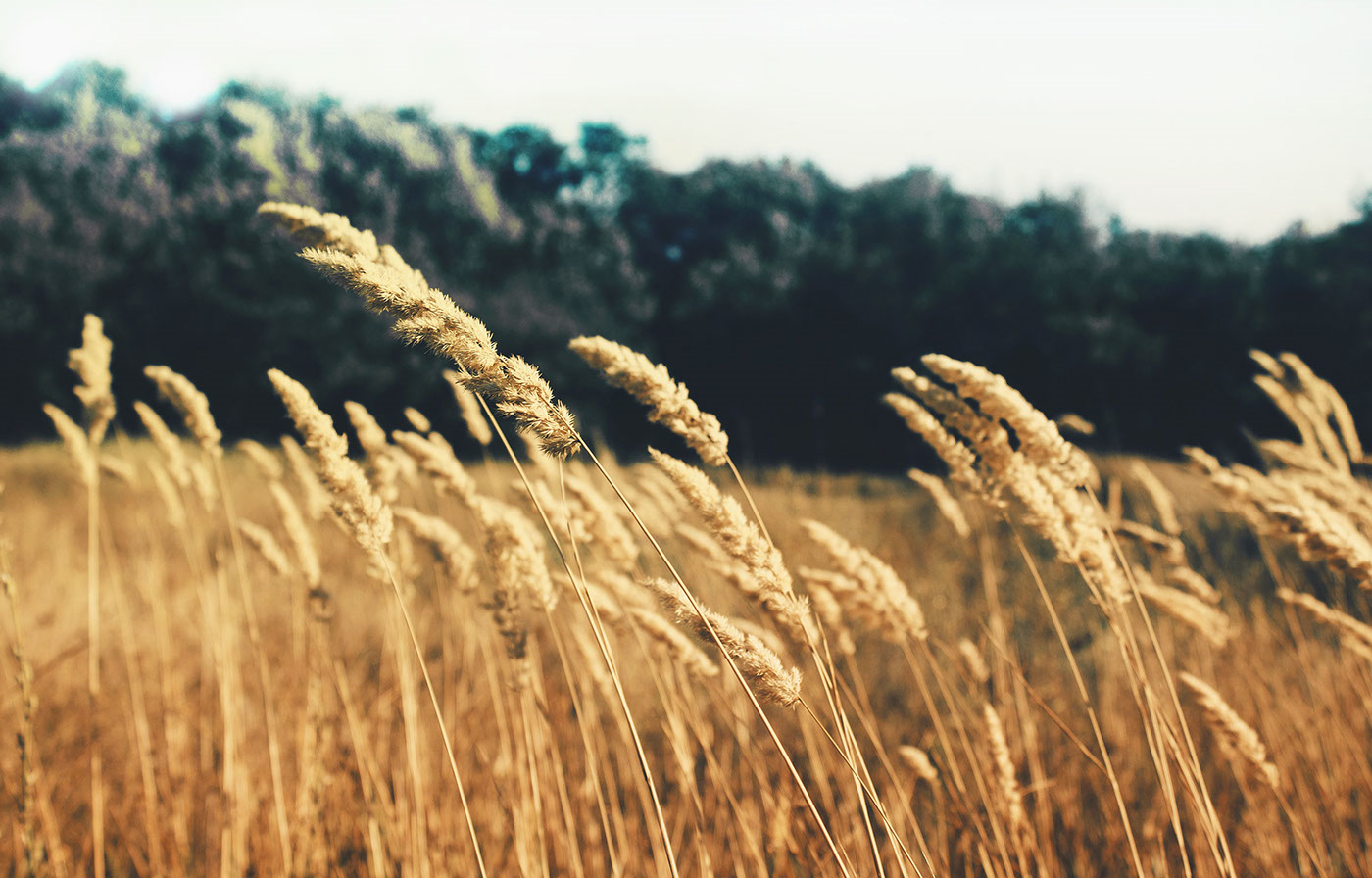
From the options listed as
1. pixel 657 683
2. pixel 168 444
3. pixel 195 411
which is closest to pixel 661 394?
pixel 657 683

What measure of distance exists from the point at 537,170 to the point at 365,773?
681 inches

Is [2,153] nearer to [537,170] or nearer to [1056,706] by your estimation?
[537,170]

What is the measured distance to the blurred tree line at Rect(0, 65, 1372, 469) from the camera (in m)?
11.9

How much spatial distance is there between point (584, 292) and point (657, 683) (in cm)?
1433

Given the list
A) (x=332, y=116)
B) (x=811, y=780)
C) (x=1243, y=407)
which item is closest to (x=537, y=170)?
(x=332, y=116)

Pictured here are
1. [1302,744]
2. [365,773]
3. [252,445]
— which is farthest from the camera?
[1302,744]

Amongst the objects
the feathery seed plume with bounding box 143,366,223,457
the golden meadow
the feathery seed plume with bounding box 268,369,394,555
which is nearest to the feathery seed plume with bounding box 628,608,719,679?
the golden meadow

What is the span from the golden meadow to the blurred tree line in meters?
9.49

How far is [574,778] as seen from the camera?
92.1 inches

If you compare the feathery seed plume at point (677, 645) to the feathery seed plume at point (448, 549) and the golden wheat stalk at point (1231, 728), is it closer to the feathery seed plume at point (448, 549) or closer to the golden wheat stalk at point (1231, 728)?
the feathery seed plume at point (448, 549)

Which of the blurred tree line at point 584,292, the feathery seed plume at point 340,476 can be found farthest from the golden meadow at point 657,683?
the blurred tree line at point 584,292

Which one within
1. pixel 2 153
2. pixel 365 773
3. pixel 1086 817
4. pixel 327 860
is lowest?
pixel 1086 817

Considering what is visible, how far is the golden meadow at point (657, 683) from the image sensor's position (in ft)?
3.26

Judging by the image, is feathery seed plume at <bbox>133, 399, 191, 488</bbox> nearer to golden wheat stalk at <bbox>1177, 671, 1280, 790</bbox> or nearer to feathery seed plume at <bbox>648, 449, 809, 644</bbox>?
feathery seed plume at <bbox>648, 449, 809, 644</bbox>
